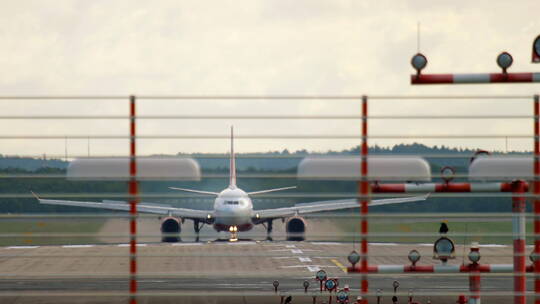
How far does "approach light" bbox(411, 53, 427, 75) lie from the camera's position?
26.2 ft

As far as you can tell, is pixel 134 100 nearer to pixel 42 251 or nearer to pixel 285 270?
pixel 285 270

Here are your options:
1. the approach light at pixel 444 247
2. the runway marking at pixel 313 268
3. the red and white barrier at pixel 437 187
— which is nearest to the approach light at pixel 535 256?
the red and white barrier at pixel 437 187

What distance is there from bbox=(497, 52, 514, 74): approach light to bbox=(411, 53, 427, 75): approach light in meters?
0.82

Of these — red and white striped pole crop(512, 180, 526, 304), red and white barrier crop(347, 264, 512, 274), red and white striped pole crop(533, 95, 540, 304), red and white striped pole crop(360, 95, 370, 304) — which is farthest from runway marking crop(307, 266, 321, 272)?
red and white striped pole crop(360, 95, 370, 304)

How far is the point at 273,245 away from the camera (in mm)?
56969

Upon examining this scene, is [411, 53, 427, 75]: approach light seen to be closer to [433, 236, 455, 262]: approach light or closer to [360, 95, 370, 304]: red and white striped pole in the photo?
[360, 95, 370, 304]: red and white striped pole

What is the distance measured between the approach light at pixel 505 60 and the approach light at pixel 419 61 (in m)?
0.82

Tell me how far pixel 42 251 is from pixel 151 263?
15886 millimetres

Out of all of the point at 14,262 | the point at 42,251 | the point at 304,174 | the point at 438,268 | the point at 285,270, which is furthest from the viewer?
the point at 42,251

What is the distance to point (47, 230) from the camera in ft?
99.2

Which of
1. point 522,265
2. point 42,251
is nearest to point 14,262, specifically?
point 42,251

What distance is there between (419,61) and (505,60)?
0.92m

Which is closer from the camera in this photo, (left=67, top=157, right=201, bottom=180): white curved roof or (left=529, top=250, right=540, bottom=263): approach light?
(left=67, top=157, right=201, bottom=180): white curved roof

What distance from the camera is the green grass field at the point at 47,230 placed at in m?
7.96
